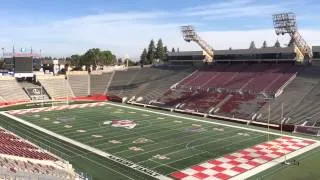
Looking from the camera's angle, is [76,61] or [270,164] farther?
[76,61]

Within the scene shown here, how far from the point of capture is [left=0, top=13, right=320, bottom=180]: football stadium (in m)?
26.2

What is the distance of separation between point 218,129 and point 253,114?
25.3ft

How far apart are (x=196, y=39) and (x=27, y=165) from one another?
5670 centimetres

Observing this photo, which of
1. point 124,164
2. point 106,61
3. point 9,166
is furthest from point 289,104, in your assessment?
point 106,61

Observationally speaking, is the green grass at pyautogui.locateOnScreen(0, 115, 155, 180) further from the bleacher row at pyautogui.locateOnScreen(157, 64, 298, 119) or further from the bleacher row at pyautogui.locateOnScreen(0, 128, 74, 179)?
the bleacher row at pyautogui.locateOnScreen(157, 64, 298, 119)

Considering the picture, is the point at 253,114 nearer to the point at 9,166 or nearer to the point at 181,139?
→ the point at 181,139

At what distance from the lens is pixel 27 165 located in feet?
72.3

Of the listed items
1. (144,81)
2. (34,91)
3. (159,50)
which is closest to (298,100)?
(144,81)

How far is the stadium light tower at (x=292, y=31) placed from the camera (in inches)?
2328

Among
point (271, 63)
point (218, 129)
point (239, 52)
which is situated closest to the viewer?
point (218, 129)

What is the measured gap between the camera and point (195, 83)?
205 feet

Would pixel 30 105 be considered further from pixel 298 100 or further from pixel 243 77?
pixel 298 100

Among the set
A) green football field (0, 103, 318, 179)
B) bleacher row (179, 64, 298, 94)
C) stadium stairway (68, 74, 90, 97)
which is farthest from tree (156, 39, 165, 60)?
green football field (0, 103, 318, 179)

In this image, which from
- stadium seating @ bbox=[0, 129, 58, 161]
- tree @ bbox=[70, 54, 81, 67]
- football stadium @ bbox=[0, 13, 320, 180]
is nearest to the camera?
stadium seating @ bbox=[0, 129, 58, 161]
